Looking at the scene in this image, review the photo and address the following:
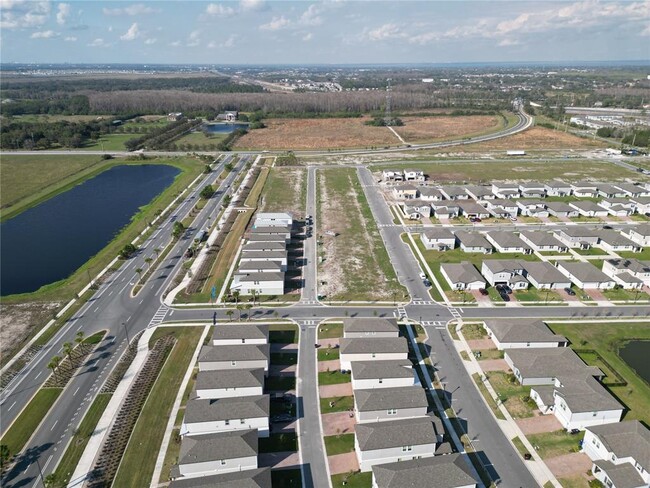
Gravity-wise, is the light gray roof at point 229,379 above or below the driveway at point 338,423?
above

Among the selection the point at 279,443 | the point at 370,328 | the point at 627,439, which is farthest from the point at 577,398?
the point at 279,443

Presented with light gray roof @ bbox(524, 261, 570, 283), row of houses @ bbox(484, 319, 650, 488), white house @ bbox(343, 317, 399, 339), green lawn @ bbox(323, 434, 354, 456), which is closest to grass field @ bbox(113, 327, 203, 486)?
green lawn @ bbox(323, 434, 354, 456)

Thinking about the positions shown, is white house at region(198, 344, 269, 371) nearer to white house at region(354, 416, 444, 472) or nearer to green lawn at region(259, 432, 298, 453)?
green lawn at region(259, 432, 298, 453)

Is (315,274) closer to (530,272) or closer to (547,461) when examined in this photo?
(530,272)

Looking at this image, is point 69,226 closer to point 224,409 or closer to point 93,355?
point 93,355

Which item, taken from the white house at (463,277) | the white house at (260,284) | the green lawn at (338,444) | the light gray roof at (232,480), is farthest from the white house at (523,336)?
the light gray roof at (232,480)

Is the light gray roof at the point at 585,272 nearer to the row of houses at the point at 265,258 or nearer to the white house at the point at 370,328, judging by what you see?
the white house at the point at 370,328
